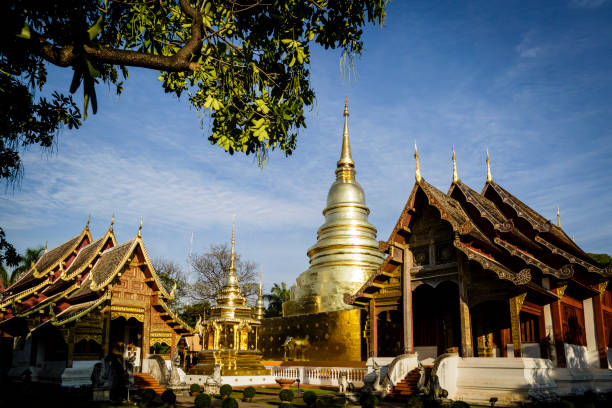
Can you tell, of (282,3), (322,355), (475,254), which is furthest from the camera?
(322,355)

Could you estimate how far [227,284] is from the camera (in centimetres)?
2555

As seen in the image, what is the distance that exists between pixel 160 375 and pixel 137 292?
362cm

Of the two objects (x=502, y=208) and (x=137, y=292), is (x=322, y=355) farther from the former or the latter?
(x=502, y=208)

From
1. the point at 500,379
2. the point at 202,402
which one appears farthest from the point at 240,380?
the point at 500,379

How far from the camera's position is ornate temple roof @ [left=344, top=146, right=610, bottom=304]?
15609 mm

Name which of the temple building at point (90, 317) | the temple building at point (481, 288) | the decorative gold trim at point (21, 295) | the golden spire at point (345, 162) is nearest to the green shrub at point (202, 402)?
the temple building at point (481, 288)

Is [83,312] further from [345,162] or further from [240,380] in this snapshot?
[345,162]

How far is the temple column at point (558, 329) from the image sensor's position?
52.8 feet

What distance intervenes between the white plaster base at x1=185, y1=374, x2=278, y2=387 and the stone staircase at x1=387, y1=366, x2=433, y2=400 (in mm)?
9142

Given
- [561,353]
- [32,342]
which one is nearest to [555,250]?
[561,353]

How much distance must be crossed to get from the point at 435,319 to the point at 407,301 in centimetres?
265

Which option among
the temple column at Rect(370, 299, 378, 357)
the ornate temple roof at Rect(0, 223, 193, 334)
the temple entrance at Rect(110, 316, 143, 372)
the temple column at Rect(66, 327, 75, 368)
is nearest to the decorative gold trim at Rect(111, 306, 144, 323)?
the ornate temple roof at Rect(0, 223, 193, 334)

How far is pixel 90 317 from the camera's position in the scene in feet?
63.8

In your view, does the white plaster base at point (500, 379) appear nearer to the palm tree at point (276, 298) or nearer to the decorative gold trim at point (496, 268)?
the decorative gold trim at point (496, 268)
